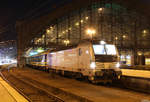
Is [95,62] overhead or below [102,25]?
below

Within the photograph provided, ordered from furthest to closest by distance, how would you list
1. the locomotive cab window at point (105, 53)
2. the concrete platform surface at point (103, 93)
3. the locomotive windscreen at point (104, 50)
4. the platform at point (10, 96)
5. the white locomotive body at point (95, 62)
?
1. the locomotive windscreen at point (104, 50)
2. the locomotive cab window at point (105, 53)
3. the white locomotive body at point (95, 62)
4. the concrete platform surface at point (103, 93)
5. the platform at point (10, 96)

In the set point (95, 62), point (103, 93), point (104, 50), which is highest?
point (104, 50)

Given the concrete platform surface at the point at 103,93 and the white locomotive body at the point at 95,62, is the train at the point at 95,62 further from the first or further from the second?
the concrete platform surface at the point at 103,93

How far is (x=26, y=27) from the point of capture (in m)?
46.0

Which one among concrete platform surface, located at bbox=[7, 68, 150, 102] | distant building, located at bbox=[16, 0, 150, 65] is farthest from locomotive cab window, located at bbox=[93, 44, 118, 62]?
distant building, located at bbox=[16, 0, 150, 65]

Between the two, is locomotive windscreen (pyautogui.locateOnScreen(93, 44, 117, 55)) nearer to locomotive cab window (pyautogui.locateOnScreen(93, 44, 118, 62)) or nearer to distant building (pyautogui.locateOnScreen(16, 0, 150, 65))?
locomotive cab window (pyautogui.locateOnScreen(93, 44, 118, 62))

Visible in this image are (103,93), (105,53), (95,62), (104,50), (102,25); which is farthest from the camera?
(102,25)

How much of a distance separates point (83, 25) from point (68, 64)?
74.3ft

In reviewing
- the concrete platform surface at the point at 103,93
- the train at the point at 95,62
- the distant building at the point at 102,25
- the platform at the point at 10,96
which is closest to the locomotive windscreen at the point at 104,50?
the train at the point at 95,62

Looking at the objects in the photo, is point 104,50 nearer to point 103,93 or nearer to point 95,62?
point 95,62

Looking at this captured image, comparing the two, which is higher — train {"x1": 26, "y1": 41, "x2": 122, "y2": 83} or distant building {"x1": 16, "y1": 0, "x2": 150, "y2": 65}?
distant building {"x1": 16, "y1": 0, "x2": 150, "y2": 65}

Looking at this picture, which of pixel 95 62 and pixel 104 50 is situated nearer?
pixel 95 62

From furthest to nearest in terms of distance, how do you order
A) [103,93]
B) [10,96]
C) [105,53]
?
[105,53] → [103,93] → [10,96]

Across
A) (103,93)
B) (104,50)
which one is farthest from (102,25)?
(103,93)
